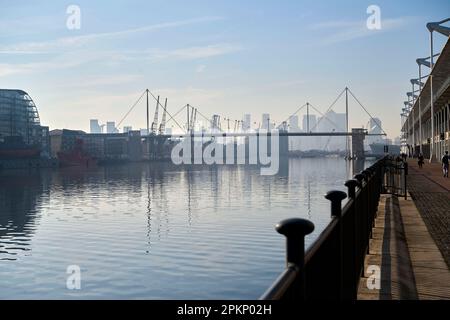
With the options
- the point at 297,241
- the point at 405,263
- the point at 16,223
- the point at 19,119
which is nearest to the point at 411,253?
the point at 405,263

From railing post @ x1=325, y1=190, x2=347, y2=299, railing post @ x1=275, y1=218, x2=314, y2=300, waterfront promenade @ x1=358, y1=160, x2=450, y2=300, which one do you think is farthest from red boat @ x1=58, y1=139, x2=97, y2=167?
railing post @ x1=275, y1=218, x2=314, y2=300

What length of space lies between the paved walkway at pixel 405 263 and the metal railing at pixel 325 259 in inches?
15.7

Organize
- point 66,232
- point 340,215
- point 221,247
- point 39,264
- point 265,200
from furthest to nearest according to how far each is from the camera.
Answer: point 265,200 → point 66,232 → point 221,247 → point 39,264 → point 340,215

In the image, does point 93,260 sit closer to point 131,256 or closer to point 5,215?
point 131,256

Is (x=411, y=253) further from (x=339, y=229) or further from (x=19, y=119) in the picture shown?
(x=19, y=119)

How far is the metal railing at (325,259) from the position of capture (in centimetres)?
Answer: 322

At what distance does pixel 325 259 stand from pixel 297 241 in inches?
54.4

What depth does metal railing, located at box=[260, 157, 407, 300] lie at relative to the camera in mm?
3225

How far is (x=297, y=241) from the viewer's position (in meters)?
3.30
